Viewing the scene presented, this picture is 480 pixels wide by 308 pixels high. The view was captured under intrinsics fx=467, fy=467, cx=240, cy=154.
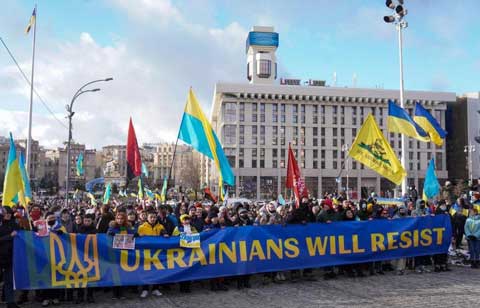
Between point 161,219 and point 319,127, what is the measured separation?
9232 cm

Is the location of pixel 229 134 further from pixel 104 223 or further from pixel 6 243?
pixel 6 243

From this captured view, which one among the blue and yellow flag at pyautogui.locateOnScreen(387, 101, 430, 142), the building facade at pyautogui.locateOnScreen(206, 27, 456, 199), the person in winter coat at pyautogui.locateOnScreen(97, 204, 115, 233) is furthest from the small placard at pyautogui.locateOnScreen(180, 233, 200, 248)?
the building facade at pyautogui.locateOnScreen(206, 27, 456, 199)

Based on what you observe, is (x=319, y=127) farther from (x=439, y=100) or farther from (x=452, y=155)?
(x=452, y=155)

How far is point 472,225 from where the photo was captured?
12.1 m

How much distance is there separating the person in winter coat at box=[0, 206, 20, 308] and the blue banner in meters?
0.15

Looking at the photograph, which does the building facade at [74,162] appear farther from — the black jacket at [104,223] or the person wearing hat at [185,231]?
the person wearing hat at [185,231]

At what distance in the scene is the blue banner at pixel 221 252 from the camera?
839 centimetres

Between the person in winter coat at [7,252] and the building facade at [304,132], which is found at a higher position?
the building facade at [304,132]

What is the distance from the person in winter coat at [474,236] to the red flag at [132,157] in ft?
31.1

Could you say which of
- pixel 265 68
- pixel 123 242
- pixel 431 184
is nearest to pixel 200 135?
pixel 123 242

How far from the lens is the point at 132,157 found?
48.1 ft

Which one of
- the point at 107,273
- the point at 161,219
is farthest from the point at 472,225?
the point at 107,273

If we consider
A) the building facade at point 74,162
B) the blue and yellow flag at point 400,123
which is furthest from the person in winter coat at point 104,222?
the building facade at point 74,162

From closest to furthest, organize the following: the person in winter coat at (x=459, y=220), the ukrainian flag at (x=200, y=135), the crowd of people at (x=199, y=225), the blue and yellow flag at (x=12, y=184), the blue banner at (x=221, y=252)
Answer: the blue banner at (x=221, y=252) < the crowd of people at (x=199, y=225) < the blue and yellow flag at (x=12, y=184) < the ukrainian flag at (x=200, y=135) < the person in winter coat at (x=459, y=220)
